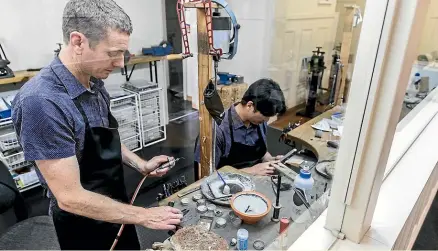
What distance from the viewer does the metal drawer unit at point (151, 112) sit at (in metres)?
1.76

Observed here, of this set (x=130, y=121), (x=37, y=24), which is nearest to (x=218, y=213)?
(x=37, y=24)

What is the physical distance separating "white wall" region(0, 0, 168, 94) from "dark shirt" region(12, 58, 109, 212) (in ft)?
0.35

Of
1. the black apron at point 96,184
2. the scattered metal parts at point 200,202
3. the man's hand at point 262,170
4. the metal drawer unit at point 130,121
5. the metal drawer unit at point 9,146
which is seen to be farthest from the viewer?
the metal drawer unit at point 130,121

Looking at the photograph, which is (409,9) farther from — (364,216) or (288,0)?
(288,0)

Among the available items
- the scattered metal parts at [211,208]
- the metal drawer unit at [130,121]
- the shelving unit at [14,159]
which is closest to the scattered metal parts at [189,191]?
the scattered metal parts at [211,208]

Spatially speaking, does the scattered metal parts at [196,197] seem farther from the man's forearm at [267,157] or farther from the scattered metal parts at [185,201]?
the man's forearm at [267,157]

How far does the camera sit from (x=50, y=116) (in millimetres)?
737

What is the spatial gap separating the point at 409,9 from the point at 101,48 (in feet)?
2.40

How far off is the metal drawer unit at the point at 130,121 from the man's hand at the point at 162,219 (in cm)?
87

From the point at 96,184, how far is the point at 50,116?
327 mm

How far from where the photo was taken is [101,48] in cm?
79

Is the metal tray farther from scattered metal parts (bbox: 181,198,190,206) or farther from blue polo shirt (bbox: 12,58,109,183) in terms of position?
blue polo shirt (bbox: 12,58,109,183)

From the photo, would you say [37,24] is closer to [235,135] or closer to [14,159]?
[235,135]

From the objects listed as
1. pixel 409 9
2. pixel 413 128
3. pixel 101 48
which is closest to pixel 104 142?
pixel 101 48
